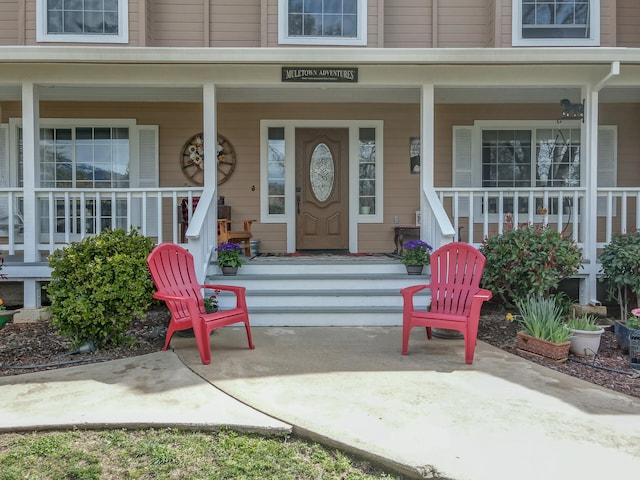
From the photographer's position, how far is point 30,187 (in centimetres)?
554

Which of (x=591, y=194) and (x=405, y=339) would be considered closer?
(x=405, y=339)

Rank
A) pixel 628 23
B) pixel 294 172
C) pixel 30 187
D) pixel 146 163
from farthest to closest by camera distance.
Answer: pixel 294 172 → pixel 146 163 → pixel 628 23 → pixel 30 187

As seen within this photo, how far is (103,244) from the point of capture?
418 cm

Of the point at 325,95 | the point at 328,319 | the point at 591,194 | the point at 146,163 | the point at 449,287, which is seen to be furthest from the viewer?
the point at 146,163

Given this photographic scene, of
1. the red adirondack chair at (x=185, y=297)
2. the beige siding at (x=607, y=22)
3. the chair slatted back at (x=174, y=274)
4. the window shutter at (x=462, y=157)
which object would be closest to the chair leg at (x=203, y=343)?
the red adirondack chair at (x=185, y=297)

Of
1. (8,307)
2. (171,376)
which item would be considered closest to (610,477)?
(171,376)

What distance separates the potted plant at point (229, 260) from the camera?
539cm

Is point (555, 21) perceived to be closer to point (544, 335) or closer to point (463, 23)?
point (463, 23)

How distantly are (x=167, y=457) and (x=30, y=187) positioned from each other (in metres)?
4.43

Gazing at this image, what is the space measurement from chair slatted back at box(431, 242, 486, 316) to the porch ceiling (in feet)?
9.54

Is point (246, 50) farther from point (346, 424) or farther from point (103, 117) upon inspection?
point (346, 424)

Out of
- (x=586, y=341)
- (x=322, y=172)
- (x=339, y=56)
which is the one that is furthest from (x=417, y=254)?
(x=322, y=172)

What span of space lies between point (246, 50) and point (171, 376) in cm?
350

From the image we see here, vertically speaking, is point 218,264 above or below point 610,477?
above
